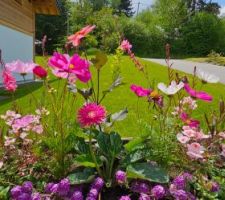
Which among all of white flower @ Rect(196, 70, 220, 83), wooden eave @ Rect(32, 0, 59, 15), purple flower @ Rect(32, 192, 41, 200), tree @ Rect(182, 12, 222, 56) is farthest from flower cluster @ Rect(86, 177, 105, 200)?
tree @ Rect(182, 12, 222, 56)

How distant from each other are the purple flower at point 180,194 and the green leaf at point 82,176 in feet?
1.30

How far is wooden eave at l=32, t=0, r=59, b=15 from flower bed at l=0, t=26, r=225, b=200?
41.7ft

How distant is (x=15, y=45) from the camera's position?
44.9 feet

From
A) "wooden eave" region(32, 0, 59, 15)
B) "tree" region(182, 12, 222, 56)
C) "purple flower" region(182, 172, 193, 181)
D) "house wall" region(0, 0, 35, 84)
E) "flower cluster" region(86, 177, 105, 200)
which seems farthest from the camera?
"tree" region(182, 12, 222, 56)

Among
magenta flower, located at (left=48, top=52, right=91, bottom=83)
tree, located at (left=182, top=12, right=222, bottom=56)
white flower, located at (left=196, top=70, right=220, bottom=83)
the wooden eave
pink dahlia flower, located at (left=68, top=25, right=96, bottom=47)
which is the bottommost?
tree, located at (left=182, top=12, right=222, bottom=56)

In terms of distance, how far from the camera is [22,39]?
14.6 meters

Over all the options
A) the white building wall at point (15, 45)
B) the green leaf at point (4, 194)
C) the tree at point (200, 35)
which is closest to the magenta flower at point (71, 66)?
the green leaf at point (4, 194)

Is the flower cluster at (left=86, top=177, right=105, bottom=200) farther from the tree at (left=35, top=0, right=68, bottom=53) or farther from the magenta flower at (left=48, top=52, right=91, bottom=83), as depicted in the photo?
the tree at (left=35, top=0, right=68, bottom=53)

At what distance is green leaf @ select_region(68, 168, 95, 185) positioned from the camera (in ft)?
7.04

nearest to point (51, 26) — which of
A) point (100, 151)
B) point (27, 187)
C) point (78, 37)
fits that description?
point (100, 151)

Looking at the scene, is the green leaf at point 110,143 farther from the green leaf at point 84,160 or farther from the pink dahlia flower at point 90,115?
the pink dahlia flower at point 90,115

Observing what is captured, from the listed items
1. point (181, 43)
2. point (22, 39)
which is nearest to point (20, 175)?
point (22, 39)

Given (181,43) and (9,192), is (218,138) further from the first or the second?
(181,43)

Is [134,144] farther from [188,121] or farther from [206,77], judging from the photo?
[206,77]
